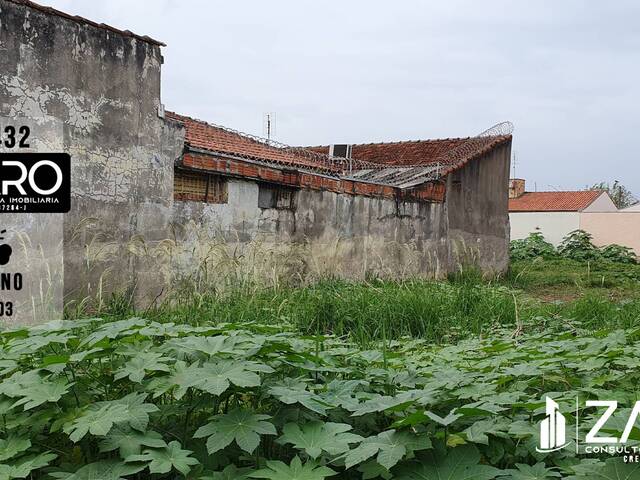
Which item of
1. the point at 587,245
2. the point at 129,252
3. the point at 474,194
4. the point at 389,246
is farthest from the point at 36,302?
the point at 587,245

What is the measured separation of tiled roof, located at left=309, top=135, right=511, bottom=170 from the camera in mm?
16095

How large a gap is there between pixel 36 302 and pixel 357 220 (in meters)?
5.99

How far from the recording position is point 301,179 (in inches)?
395

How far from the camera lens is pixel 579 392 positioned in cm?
293

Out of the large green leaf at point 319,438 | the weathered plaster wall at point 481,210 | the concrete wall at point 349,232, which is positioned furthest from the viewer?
the weathered plaster wall at point 481,210

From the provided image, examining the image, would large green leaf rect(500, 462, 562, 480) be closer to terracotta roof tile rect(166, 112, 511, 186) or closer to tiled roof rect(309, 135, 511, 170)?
terracotta roof tile rect(166, 112, 511, 186)

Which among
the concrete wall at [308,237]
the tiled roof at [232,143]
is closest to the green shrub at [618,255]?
the concrete wall at [308,237]

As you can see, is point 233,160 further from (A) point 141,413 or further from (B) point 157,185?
(A) point 141,413

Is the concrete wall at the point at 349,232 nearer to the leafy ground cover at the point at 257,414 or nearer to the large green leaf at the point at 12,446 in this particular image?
the leafy ground cover at the point at 257,414

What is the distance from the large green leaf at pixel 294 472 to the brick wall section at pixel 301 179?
639 centimetres

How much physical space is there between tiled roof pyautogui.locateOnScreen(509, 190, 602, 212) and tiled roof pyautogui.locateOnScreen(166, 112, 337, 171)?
24590mm

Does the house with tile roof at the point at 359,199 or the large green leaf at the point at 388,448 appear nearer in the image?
the large green leaf at the point at 388,448

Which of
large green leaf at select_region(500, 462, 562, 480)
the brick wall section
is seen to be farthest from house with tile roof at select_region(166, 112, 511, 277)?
large green leaf at select_region(500, 462, 562, 480)

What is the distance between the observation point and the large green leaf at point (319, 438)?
2152 mm
